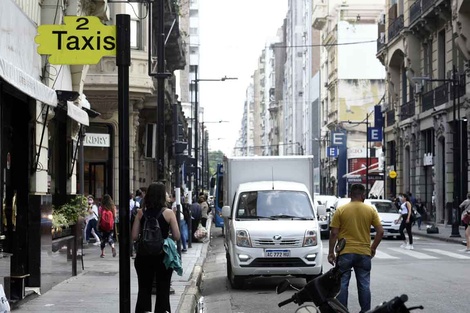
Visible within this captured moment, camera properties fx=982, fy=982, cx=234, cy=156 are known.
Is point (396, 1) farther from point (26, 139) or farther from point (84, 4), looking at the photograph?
point (26, 139)

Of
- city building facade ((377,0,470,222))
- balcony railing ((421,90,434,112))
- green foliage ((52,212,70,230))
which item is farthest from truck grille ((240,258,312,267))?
balcony railing ((421,90,434,112))

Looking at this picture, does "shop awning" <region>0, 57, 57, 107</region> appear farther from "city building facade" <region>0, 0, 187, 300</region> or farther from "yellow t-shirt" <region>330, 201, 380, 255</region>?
"yellow t-shirt" <region>330, 201, 380, 255</region>

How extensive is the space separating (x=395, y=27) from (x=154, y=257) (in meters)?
49.4

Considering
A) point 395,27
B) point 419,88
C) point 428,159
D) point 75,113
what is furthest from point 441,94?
point 75,113

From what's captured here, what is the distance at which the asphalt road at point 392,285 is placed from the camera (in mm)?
15039

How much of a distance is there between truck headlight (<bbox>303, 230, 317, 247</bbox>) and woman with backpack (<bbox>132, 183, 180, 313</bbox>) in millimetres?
6896

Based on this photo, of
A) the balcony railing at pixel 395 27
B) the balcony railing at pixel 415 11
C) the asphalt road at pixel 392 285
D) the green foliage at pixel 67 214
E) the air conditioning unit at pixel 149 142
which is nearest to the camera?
the asphalt road at pixel 392 285

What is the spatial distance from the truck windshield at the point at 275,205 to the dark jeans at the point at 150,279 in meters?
7.58

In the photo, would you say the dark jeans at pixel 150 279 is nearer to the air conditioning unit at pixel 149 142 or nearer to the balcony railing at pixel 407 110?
the air conditioning unit at pixel 149 142

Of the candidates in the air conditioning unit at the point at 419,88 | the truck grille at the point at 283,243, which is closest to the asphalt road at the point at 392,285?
the truck grille at the point at 283,243

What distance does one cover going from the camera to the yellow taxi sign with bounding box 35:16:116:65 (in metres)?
8.41

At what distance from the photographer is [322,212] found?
19953 mm

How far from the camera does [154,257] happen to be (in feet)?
35.9

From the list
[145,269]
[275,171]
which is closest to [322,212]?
[275,171]
